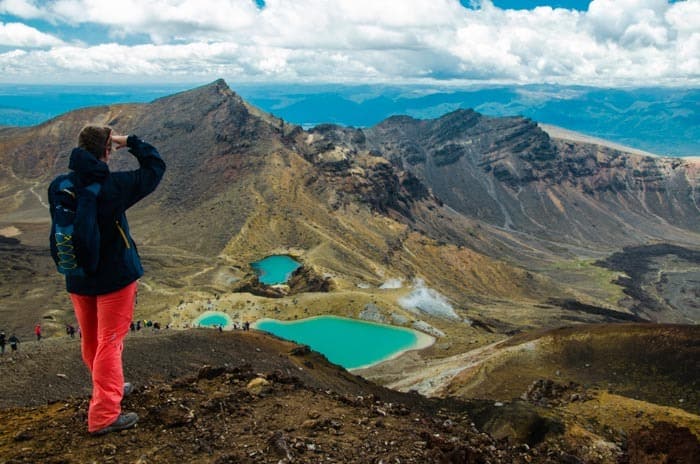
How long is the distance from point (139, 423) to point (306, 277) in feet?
304

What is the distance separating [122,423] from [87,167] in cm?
473

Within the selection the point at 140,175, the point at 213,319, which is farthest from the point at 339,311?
the point at 140,175

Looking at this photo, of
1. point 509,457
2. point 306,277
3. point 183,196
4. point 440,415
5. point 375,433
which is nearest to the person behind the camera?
point 375,433

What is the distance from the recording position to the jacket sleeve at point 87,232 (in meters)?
8.90

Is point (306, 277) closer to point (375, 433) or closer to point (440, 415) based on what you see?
point (440, 415)

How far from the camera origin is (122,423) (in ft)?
33.7

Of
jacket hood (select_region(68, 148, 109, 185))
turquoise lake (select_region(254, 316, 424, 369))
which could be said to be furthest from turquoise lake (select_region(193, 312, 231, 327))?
jacket hood (select_region(68, 148, 109, 185))

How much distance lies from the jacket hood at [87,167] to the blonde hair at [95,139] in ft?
0.49

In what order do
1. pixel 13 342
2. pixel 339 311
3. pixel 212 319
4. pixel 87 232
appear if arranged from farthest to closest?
pixel 339 311, pixel 212 319, pixel 13 342, pixel 87 232

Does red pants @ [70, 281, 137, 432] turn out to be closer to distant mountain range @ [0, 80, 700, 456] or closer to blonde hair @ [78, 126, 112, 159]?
distant mountain range @ [0, 80, 700, 456]

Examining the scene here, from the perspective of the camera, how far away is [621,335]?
44.8 m

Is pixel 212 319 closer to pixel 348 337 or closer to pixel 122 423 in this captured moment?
pixel 348 337

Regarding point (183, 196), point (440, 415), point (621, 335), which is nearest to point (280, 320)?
point (621, 335)

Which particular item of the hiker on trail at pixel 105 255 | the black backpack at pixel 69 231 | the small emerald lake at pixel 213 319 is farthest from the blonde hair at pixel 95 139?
the small emerald lake at pixel 213 319
